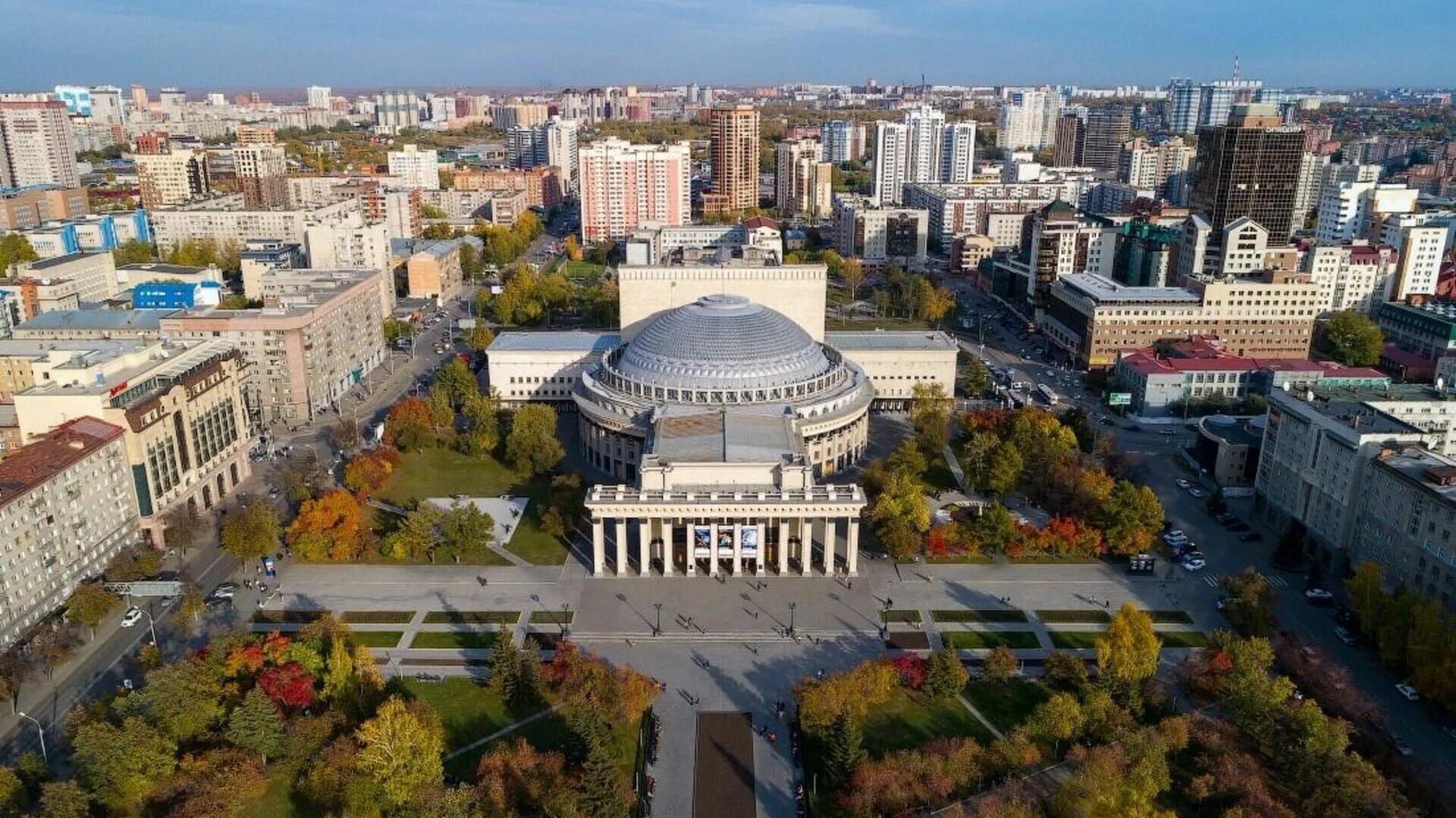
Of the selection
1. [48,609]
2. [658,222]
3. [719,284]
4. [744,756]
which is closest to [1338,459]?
[744,756]

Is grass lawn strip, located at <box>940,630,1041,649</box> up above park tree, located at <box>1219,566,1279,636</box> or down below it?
below

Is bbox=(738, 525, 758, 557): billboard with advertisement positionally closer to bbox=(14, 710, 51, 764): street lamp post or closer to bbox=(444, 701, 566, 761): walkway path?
bbox=(444, 701, 566, 761): walkway path

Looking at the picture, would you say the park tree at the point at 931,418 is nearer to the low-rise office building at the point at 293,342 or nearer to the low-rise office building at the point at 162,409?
the low-rise office building at the point at 162,409

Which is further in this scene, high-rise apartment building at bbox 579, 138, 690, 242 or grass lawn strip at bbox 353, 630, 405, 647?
high-rise apartment building at bbox 579, 138, 690, 242

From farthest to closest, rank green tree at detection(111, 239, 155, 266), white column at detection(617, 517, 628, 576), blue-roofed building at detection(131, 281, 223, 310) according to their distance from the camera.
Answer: green tree at detection(111, 239, 155, 266), blue-roofed building at detection(131, 281, 223, 310), white column at detection(617, 517, 628, 576)

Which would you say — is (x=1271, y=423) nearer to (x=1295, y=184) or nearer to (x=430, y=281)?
(x=1295, y=184)

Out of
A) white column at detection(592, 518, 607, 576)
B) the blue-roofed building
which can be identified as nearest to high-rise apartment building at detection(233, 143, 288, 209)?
the blue-roofed building

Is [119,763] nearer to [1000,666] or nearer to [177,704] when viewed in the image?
[177,704]
